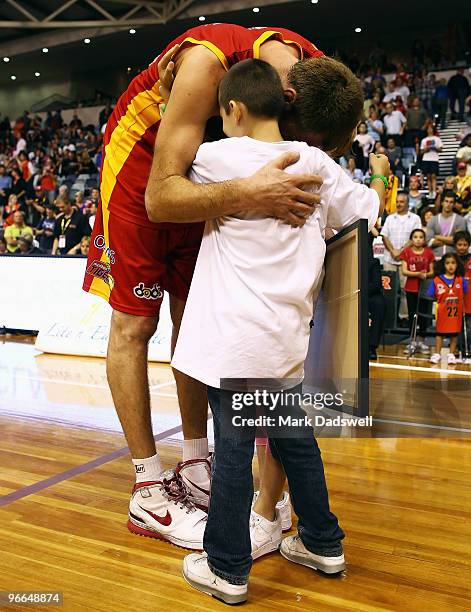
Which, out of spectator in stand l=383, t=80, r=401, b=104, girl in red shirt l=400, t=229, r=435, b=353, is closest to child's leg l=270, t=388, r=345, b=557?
girl in red shirt l=400, t=229, r=435, b=353

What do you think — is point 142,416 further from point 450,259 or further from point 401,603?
point 450,259

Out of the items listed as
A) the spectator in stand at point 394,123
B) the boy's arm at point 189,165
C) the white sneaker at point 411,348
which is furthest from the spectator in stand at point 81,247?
the boy's arm at point 189,165

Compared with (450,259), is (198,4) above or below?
above

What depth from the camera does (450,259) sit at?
17.8ft

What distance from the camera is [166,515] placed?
1752mm

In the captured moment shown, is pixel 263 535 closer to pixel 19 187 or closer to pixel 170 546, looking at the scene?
pixel 170 546

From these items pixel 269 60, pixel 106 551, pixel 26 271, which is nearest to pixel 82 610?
pixel 106 551

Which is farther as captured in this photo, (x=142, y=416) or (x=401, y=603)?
(x=142, y=416)

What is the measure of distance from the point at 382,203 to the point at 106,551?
116cm

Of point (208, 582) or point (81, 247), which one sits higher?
point (81, 247)

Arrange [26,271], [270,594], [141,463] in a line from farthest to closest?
1. [26,271]
2. [141,463]
3. [270,594]

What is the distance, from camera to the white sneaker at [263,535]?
163 cm

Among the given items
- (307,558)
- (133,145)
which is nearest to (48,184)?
(133,145)

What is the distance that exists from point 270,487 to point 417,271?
458 centimetres
